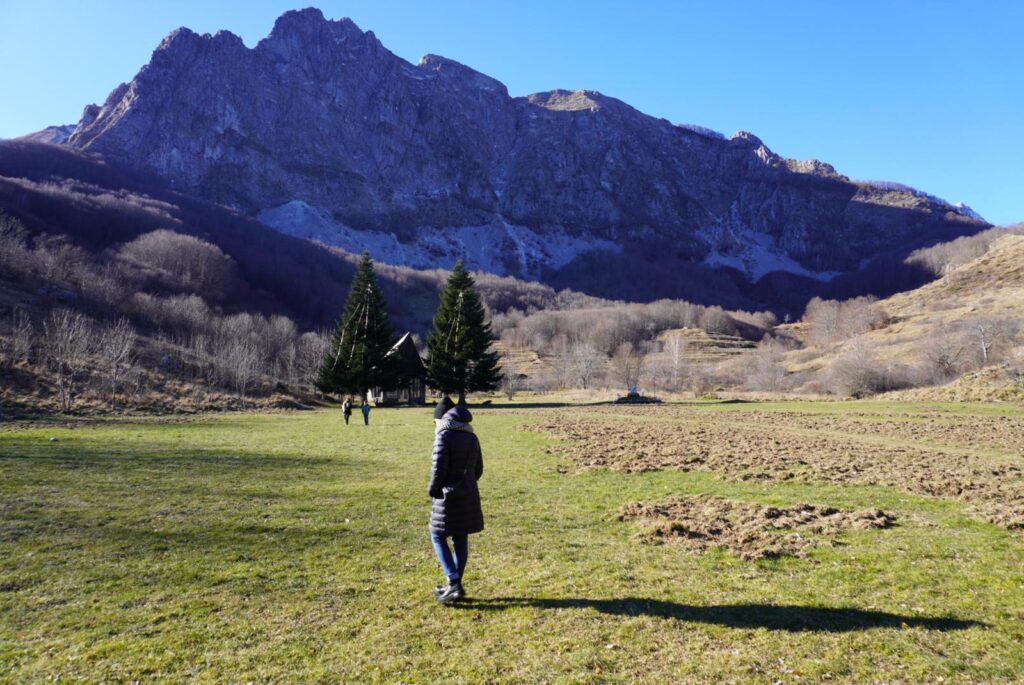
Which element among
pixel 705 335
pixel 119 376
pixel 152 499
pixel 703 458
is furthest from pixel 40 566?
pixel 705 335

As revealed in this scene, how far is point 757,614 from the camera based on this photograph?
7.06 m

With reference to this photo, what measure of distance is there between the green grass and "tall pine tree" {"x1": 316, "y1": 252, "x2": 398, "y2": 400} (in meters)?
45.8

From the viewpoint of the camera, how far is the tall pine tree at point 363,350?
60375 millimetres

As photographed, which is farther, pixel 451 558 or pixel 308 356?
pixel 308 356

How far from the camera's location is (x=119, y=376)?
4884cm

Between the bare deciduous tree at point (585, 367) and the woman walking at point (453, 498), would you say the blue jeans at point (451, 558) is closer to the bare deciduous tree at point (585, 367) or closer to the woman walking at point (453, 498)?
the woman walking at point (453, 498)

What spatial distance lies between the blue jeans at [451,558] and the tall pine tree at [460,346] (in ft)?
173

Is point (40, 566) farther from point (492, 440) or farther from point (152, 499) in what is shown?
point (492, 440)

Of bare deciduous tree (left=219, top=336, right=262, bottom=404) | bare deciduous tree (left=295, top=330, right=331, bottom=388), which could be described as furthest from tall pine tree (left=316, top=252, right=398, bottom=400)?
bare deciduous tree (left=295, top=330, right=331, bottom=388)

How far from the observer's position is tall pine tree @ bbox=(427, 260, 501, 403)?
61.4 m

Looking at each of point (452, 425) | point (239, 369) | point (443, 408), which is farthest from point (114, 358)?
point (452, 425)

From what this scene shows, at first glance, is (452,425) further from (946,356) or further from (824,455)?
(946,356)

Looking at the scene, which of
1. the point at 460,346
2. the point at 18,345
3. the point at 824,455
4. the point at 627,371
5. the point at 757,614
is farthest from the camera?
the point at 627,371

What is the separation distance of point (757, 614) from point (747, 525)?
430 cm
